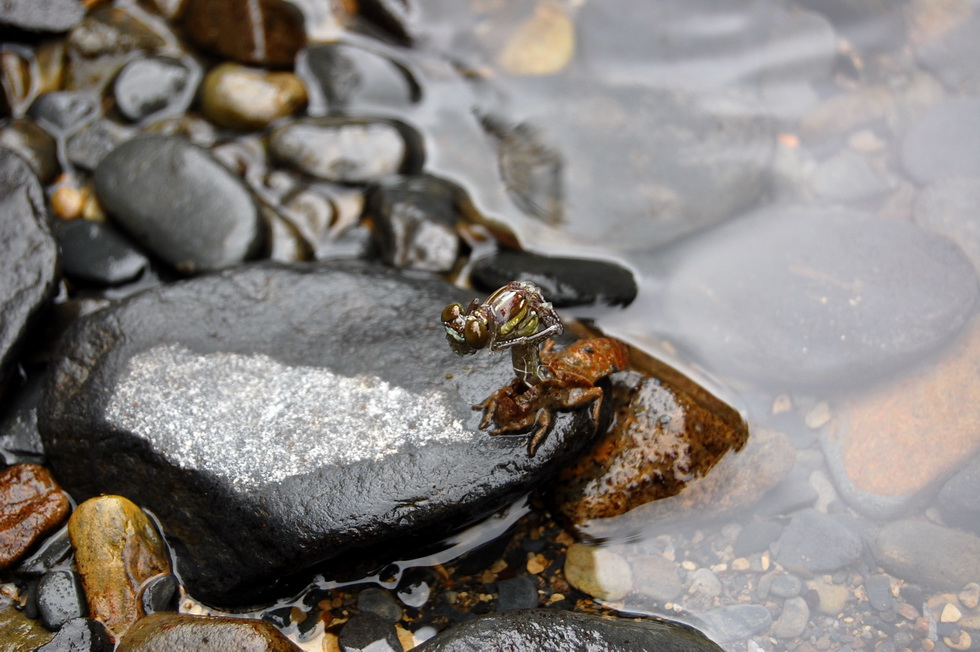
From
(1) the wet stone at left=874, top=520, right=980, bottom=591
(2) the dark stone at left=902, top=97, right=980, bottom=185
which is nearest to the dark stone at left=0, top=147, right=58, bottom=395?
(1) the wet stone at left=874, top=520, right=980, bottom=591

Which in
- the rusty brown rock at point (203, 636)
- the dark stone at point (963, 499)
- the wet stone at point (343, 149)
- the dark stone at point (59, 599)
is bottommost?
the dark stone at point (59, 599)

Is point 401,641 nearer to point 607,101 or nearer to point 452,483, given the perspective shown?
point 452,483

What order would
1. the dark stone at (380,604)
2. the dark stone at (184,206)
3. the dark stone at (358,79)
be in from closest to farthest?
1. the dark stone at (380,604)
2. the dark stone at (184,206)
3. the dark stone at (358,79)

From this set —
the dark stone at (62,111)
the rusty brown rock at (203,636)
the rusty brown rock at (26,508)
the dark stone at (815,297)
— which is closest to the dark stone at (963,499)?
the dark stone at (815,297)

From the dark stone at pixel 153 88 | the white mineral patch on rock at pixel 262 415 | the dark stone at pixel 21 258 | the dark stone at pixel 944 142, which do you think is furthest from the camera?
the dark stone at pixel 153 88

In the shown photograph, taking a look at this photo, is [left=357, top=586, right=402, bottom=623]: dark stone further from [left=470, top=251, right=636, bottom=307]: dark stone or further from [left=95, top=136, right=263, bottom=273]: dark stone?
[left=95, top=136, right=263, bottom=273]: dark stone

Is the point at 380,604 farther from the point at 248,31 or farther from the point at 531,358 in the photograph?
the point at 248,31

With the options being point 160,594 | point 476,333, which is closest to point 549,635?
point 476,333

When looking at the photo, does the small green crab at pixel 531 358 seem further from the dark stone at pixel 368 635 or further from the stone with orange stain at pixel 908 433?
the stone with orange stain at pixel 908 433
